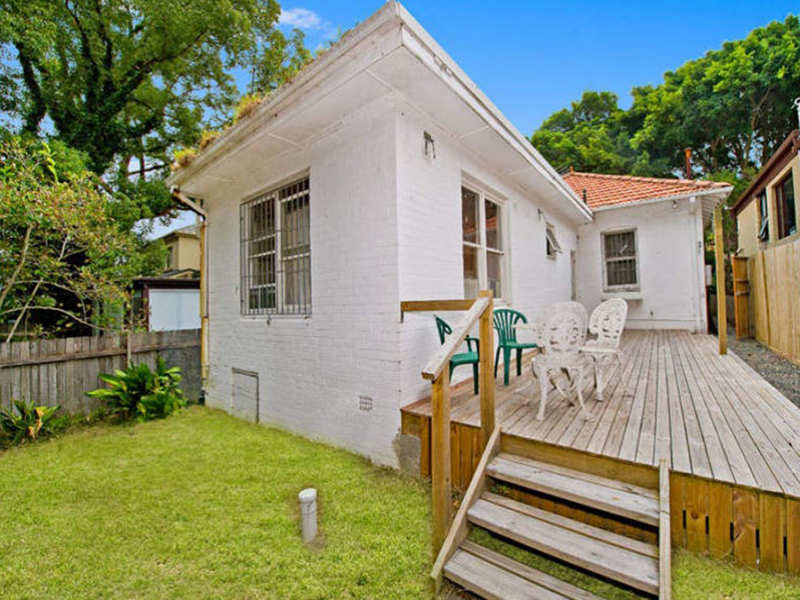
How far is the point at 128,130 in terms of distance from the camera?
7938 millimetres

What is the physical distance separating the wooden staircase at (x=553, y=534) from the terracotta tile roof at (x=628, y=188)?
8.11 meters

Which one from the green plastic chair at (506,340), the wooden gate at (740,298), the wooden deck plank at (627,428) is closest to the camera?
the wooden deck plank at (627,428)

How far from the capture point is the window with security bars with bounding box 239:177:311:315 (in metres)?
4.31

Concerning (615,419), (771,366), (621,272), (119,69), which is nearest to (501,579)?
(615,419)

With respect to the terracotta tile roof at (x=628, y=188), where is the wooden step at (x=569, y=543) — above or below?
below

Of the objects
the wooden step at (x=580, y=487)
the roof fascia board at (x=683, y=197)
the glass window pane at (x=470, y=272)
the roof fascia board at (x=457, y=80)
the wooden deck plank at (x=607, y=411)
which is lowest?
the wooden step at (x=580, y=487)

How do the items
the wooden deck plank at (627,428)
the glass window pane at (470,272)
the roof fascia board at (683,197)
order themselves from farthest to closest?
1. the roof fascia board at (683,197)
2. the glass window pane at (470,272)
3. the wooden deck plank at (627,428)

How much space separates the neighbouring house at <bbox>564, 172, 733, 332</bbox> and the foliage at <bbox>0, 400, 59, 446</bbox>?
10.6 meters

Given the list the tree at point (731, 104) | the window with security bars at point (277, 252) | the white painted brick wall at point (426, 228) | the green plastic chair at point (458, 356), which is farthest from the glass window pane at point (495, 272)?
the tree at point (731, 104)

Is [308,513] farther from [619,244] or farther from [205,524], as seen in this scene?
[619,244]

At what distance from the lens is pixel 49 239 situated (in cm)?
452

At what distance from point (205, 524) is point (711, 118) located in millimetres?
22969

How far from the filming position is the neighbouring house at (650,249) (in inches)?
320

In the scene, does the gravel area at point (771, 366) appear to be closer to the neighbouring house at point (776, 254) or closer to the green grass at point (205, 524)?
the neighbouring house at point (776, 254)
